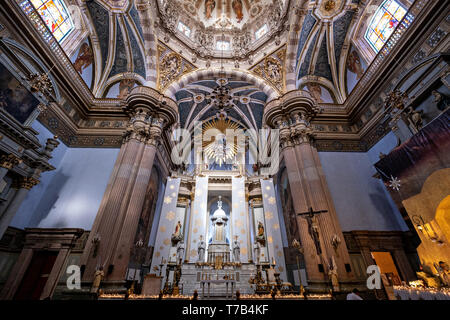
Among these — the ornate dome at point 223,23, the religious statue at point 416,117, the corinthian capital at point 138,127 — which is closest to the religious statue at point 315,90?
the ornate dome at point 223,23

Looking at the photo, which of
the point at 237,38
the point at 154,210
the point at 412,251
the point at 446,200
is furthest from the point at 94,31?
the point at 412,251

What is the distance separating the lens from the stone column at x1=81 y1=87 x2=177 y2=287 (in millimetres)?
7594

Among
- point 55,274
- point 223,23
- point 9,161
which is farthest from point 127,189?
point 223,23

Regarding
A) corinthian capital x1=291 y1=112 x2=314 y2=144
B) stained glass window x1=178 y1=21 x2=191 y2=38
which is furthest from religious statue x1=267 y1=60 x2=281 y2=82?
stained glass window x1=178 y1=21 x2=191 y2=38

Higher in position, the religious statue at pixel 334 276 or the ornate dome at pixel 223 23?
the ornate dome at pixel 223 23

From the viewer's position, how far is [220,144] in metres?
18.8

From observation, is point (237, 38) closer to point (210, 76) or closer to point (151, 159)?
point (210, 76)

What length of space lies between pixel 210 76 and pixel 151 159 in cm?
801

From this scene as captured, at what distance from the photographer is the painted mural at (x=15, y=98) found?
21.0 feet

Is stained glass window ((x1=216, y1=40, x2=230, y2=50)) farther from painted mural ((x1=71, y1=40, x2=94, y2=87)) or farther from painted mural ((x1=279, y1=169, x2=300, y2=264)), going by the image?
painted mural ((x1=279, y1=169, x2=300, y2=264))

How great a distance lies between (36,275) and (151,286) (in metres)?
5.11

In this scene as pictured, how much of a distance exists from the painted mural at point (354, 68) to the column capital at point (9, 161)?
16.3m

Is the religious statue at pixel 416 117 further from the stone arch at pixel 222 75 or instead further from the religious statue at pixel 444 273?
the stone arch at pixel 222 75

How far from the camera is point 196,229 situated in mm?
14648
